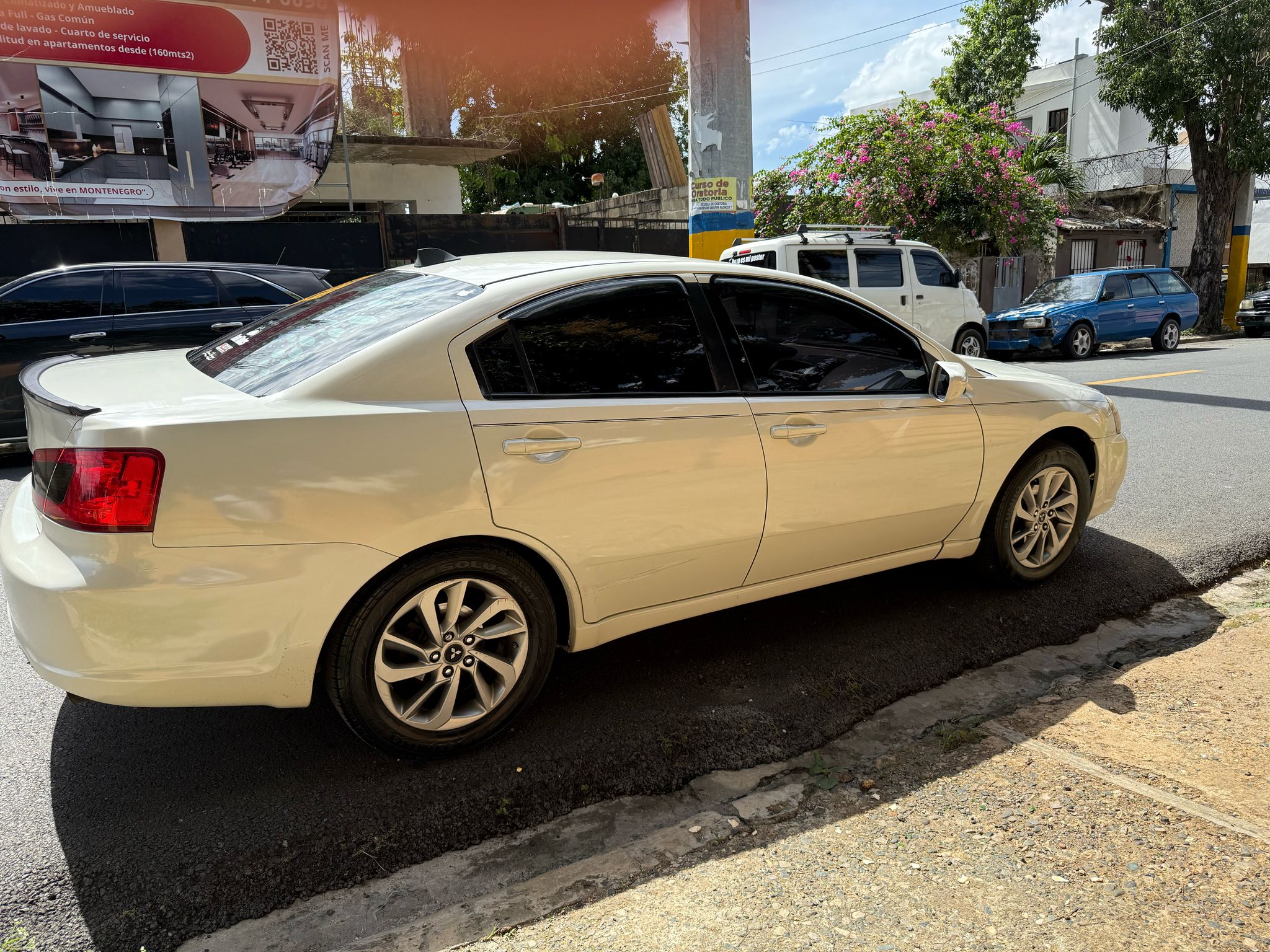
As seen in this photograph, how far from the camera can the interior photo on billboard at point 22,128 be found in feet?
40.8

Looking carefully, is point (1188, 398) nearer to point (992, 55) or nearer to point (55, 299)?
point (55, 299)

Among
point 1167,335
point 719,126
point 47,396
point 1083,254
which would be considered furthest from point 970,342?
point 1083,254

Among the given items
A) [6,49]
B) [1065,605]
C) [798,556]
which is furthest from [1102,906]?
[6,49]

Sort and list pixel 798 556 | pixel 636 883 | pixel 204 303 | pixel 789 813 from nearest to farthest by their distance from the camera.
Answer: pixel 636 883, pixel 789 813, pixel 798 556, pixel 204 303

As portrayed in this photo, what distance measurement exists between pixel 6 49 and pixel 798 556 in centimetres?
1395

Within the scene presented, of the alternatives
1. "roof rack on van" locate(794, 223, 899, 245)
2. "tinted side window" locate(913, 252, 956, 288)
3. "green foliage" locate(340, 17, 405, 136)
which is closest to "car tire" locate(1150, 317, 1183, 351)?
"tinted side window" locate(913, 252, 956, 288)

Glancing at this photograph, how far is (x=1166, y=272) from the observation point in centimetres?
1759

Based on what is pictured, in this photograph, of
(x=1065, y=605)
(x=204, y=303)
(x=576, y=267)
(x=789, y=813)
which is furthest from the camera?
(x=204, y=303)

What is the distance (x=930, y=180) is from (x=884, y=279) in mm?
Answer: 5335

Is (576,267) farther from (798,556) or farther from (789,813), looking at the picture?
(789,813)

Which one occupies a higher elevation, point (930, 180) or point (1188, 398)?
point (930, 180)

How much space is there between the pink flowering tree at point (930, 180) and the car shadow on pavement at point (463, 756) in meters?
13.4

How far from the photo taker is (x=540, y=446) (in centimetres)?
287

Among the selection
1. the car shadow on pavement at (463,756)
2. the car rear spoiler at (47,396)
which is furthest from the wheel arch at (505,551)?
the car rear spoiler at (47,396)
